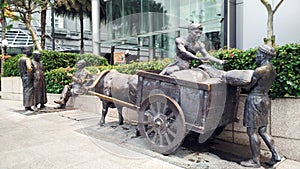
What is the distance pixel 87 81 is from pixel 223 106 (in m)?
3.74

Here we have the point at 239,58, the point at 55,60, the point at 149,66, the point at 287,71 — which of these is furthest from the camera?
the point at 55,60

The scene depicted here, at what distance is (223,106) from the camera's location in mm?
3596

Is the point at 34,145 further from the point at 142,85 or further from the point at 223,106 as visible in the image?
the point at 223,106

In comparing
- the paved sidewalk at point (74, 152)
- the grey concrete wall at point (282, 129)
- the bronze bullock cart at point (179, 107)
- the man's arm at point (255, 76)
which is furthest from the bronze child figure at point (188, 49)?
the paved sidewalk at point (74, 152)

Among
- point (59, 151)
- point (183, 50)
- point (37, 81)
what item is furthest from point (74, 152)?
point (37, 81)

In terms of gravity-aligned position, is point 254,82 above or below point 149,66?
below

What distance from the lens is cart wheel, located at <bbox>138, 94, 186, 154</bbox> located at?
3.51 m

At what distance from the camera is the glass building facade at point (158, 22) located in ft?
34.0

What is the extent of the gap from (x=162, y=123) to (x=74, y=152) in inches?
63.9

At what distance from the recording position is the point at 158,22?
1291 cm

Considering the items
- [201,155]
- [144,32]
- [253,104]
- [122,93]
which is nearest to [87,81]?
[122,93]

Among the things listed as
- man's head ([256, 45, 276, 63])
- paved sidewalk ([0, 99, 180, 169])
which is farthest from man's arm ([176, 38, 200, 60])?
paved sidewalk ([0, 99, 180, 169])

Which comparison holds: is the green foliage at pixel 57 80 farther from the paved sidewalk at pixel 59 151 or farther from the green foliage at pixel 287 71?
the green foliage at pixel 287 71

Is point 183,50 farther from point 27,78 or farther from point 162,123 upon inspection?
point 27,78
